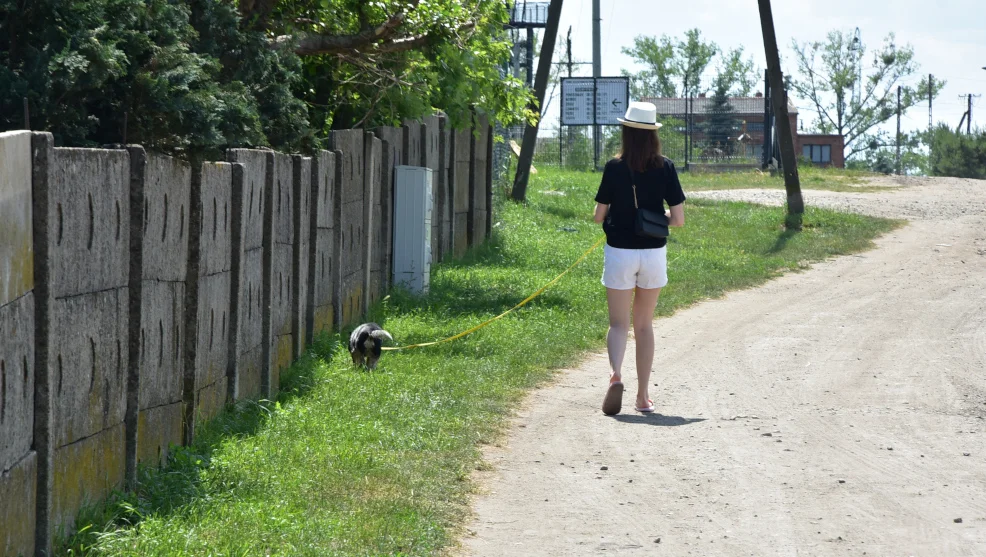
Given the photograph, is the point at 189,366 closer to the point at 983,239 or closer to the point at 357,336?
the point at 357,336

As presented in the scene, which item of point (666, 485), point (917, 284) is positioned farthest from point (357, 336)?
point (917, 284)

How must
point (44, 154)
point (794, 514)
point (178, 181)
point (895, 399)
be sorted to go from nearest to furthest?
point (44, 154)
point (794, 514)
point (178, 181)
point (895, 399)

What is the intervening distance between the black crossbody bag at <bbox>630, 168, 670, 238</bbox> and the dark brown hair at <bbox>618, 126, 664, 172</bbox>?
11 cm

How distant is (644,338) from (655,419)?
0.61 metres

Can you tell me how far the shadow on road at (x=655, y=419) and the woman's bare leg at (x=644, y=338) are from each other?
0.14 m

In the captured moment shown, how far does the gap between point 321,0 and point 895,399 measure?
6769 mm

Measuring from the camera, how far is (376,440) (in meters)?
6.73

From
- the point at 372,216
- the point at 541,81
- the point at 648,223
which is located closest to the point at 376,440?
the point at 648,223

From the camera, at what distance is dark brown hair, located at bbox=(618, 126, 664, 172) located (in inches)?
313

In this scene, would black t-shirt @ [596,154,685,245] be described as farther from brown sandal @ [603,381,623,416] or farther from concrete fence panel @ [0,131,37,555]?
concrete fence panel @ [0,131,37,555]

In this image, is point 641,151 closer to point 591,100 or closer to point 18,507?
point 18,507

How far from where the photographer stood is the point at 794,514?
18.1 feet

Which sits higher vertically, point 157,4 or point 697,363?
point 157,4

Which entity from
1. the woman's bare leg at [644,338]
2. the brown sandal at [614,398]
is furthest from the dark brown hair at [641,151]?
the brown sandal at [614,398]
